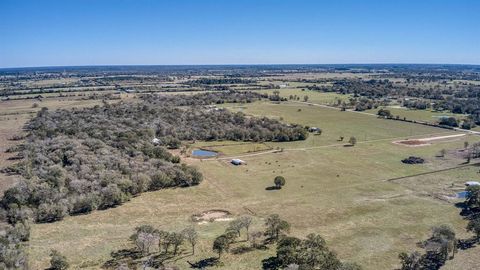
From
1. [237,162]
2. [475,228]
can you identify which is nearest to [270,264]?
[475,228]

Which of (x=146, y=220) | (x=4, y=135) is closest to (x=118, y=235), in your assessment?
(x=146, y=220)

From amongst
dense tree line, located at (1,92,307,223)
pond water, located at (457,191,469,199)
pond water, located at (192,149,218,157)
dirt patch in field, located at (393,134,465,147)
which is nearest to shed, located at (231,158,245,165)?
pond water, located at (192,149,218,157)

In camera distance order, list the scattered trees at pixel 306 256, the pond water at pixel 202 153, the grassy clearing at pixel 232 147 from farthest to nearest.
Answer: the grassy clearing at pixel 232 147, the pond water at pixel 202 153, the scattered trees at pixel 306 256

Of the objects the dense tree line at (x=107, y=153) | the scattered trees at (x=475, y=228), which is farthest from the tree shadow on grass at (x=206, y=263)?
the scattered trees at (x=475, y=228)

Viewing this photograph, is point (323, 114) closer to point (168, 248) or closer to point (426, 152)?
point (426, 152)

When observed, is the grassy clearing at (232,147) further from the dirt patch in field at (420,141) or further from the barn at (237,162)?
the dirt patch in field at (420,141)
